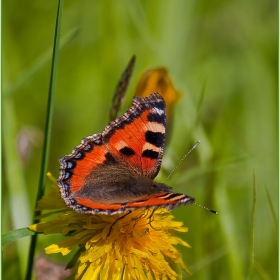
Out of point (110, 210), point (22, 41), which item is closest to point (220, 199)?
point (110, 210)

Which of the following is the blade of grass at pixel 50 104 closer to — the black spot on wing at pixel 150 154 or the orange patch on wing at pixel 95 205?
the orange patch on wing at pixel 95 205

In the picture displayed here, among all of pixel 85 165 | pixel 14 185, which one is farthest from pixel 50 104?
pixel 14 185

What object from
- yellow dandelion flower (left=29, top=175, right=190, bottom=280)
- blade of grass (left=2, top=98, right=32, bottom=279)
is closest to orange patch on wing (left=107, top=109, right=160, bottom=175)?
yellow dandelion flower (left=29, top=175, right=190, bottom=280)

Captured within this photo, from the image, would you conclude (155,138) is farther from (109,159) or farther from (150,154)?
(109,159)

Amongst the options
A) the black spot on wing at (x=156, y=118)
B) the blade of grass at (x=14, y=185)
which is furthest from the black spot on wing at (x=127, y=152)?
the blade of grass at (x=14, y=185)

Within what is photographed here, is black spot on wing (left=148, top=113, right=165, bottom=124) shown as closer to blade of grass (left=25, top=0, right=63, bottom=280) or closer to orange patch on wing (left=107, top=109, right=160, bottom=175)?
orange patch on wing (left=107, top=109, right=160, bottom=175)

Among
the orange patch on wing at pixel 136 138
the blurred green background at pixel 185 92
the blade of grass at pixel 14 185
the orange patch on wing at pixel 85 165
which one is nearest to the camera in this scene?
the orange patch on wing at pixel 85 165
